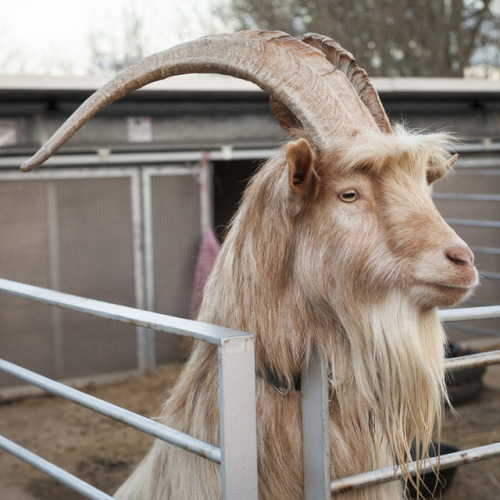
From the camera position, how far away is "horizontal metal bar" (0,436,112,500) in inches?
82.2

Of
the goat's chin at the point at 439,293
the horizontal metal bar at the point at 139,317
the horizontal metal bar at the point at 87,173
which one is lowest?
the horizontal metal bar at the point at 139,317

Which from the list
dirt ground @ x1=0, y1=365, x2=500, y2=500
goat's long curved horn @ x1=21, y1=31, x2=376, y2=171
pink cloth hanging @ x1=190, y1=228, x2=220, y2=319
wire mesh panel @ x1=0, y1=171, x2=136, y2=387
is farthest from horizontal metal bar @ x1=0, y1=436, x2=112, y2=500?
pink cloth hanging @ x1=190, y1=228, x2=220, y2=319

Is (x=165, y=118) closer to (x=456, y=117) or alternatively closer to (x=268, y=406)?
(x=456, y=117)

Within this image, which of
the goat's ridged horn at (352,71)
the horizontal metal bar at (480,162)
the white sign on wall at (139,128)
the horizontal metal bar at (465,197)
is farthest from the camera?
the horizontal metal bar at (480,162)

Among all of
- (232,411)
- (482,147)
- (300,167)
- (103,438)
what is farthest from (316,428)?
(482,147)

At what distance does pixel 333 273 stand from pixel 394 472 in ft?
1.92

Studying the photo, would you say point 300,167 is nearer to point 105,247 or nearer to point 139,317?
point 139,317

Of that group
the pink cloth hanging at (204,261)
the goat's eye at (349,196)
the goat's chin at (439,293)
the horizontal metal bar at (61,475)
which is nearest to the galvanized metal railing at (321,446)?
the goat's chin at (439,293)

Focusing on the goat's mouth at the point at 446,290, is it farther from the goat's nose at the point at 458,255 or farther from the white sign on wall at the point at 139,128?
the white sign on wall at the point at 139,128

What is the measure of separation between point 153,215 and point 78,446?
235 centimetres

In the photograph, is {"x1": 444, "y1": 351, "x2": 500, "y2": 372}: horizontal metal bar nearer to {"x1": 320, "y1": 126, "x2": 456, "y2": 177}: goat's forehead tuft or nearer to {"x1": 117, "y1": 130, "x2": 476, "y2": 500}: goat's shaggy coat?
{"x1": 117, "y1": 130, "x2": 476, "y2": 500}: goat's shaggy coat

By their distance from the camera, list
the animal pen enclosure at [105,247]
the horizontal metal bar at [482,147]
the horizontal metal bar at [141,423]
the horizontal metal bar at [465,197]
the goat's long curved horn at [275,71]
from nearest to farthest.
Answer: the horizontal metal bar at [141,423]
the goat's long curved horn at [275,71]
the animal pen enclosure at [105,247]
the horizontal metal bar at [465,197]
the horizontal metal bar at [482,147]

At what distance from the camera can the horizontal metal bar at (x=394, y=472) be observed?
74.4 inches

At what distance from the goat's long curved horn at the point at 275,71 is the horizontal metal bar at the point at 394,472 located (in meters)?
0.92
